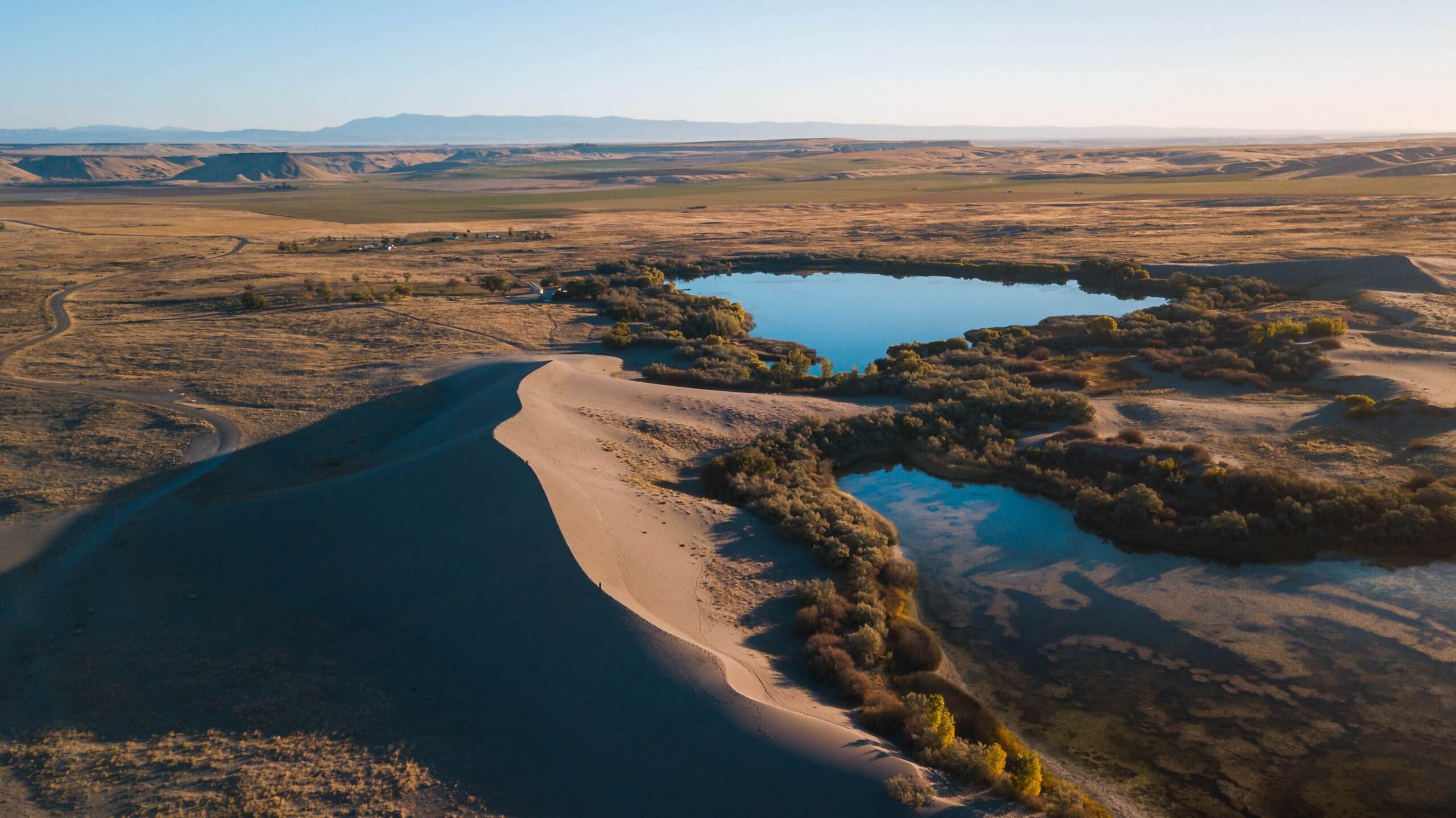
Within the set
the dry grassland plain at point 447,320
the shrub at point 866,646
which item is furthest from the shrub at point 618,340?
the shrub at point 866,646

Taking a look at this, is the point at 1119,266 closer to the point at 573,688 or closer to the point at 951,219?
the point at 951,219

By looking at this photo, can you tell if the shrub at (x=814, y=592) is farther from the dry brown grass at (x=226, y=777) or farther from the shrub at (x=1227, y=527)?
the shrub at (x=1227, y=527)

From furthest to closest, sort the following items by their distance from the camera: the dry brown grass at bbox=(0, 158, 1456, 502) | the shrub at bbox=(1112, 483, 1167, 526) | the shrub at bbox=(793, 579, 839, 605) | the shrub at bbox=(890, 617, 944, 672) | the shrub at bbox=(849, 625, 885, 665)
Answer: the dry brown grass at bbox=(0, 158, 1456, 502) → the shrub at bbox=(1112, 483, 1167, 526) → the shrub at bbox=(793, 579, 839, 605) → the shrub at bbox=(890, 617, 944, 672) → the shrub at bbox=(849, 625, 885, 665)

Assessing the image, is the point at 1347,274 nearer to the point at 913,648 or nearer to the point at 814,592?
the point at 913,648

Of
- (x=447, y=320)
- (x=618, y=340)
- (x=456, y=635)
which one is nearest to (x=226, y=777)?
(x=456, y=635)

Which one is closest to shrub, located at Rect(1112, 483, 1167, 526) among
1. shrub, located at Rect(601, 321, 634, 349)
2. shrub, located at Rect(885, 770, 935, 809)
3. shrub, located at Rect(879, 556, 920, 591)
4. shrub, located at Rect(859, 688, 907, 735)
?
shrub, located at Rect(879, 556, 920, 591)

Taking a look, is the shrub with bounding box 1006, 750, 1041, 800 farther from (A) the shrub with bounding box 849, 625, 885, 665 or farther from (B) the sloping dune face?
(A) the shrub with bounding box 849, 625, 885, 665
